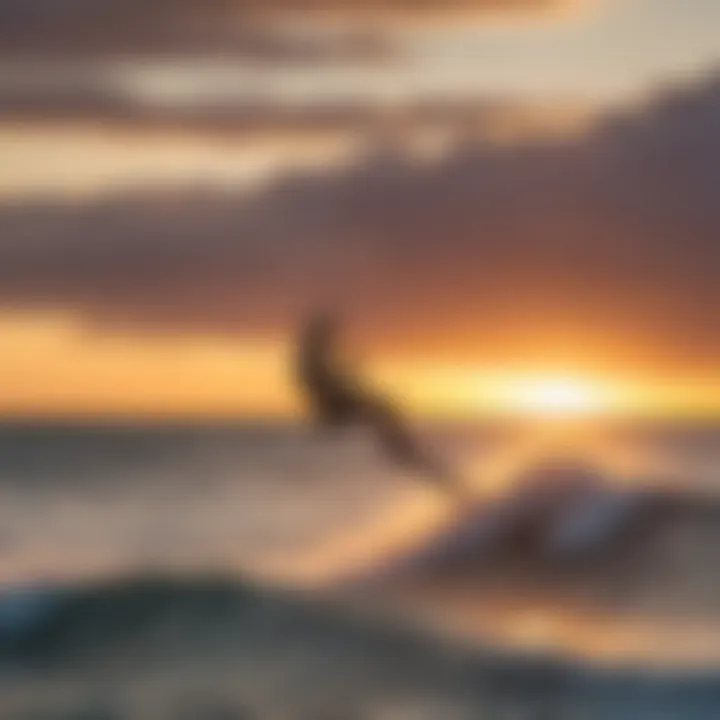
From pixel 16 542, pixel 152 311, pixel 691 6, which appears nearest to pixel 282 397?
pixel 152 311

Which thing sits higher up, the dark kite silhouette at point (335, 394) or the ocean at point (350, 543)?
the dark kite silhouette at point (335, 394)

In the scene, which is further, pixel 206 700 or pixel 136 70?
pixel 136 70

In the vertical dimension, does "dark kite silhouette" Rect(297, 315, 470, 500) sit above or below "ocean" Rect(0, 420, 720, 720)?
above

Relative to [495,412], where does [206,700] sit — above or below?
below

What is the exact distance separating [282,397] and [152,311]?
0.39ft

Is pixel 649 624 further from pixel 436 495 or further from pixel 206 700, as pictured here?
pixel 206 700

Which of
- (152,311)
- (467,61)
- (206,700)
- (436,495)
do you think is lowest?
(206,700)

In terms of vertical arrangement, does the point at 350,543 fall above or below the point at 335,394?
below

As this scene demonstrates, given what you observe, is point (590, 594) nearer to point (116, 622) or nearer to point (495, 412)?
point (495, 412)

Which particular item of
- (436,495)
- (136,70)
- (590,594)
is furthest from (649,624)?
(136,70)

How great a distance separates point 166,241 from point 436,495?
0.28 m

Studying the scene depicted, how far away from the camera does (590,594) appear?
92 cm

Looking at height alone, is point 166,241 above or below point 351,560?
above

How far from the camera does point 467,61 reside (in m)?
0.99
